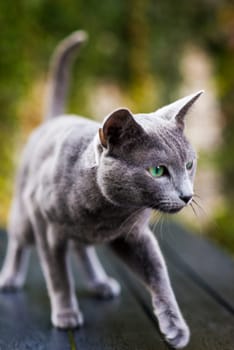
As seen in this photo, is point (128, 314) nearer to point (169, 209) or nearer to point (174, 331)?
point (174, 331)

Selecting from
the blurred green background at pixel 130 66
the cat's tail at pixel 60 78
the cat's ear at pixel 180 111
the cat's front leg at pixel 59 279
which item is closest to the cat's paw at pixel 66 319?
the cat's front leg at pixel 59 279

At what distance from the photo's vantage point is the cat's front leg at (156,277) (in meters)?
1.25

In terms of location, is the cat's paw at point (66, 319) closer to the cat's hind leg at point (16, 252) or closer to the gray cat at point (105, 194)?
the gray cat at point (105, 194)

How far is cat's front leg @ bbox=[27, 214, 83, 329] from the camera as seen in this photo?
4.78 ft

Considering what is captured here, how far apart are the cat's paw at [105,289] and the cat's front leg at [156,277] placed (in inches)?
13.0

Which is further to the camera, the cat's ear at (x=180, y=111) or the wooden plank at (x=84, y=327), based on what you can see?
the wooden plank at (x=84, y=327)

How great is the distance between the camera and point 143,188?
3.79ft

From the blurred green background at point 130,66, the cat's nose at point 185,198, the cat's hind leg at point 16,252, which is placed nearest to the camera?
the cat's nose at point 185,198

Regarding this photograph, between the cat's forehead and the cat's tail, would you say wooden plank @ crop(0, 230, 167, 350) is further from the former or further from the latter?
the cat's tail

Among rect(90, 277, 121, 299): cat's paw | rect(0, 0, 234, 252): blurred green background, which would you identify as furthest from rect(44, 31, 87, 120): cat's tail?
rect(0, 0, 234, 252): blurred green background

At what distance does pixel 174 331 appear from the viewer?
1248mm

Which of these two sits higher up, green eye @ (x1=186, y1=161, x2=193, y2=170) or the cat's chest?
green eye @ (x1=186, y1=161, x2=193, y2=170)

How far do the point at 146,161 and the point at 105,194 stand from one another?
0.13m

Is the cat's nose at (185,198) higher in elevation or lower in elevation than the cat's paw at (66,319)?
higher
